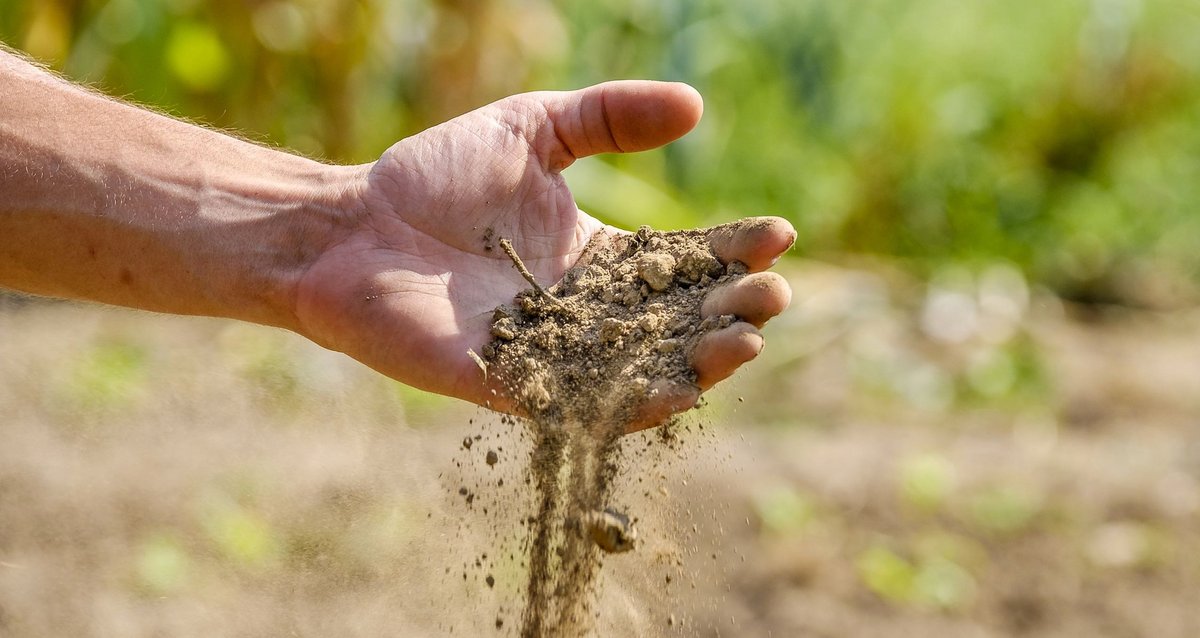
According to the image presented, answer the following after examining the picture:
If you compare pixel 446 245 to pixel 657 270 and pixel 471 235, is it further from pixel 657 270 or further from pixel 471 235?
pixel 657 270

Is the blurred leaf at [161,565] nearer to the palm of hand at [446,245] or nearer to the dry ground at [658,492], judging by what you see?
the dry ground at [658,492]

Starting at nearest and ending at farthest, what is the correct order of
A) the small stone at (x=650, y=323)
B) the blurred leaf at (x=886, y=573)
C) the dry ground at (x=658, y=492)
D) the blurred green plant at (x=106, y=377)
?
1. the small stone at (x=650, y=323)
2. the dry ground at (x=658, y=492)
3. the blurred leaf at (x=886, y=573)
4. the blurred green plant at (x=106, y=377)

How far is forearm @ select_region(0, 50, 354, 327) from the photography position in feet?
5.95

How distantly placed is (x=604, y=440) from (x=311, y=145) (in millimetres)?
2755

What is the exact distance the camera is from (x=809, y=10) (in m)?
4.75

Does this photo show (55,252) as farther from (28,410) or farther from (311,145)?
(311,145)

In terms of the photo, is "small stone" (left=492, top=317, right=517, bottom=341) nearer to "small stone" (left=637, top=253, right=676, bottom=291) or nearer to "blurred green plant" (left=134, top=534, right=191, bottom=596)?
"small stone" (left=637, top=253, right=676, bottom=291)

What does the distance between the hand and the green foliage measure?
77.3 inches

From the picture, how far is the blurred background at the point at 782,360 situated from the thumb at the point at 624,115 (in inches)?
21.9

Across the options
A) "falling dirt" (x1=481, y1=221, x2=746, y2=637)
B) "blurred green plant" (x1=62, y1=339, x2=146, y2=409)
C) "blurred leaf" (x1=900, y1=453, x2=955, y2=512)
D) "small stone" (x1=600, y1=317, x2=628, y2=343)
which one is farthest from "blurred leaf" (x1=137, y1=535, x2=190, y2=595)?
"blurred leaf" (x1=900, y1=453, x2=955, y2=512)

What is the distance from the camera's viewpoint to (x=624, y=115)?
6.17ft

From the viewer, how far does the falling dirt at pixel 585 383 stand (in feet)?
5.54

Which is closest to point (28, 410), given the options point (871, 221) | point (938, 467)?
point (938, 467)

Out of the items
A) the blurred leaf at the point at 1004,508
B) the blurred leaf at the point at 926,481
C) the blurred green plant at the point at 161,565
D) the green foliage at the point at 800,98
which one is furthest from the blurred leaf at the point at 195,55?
the blurred leaf at the point at 1004,508
